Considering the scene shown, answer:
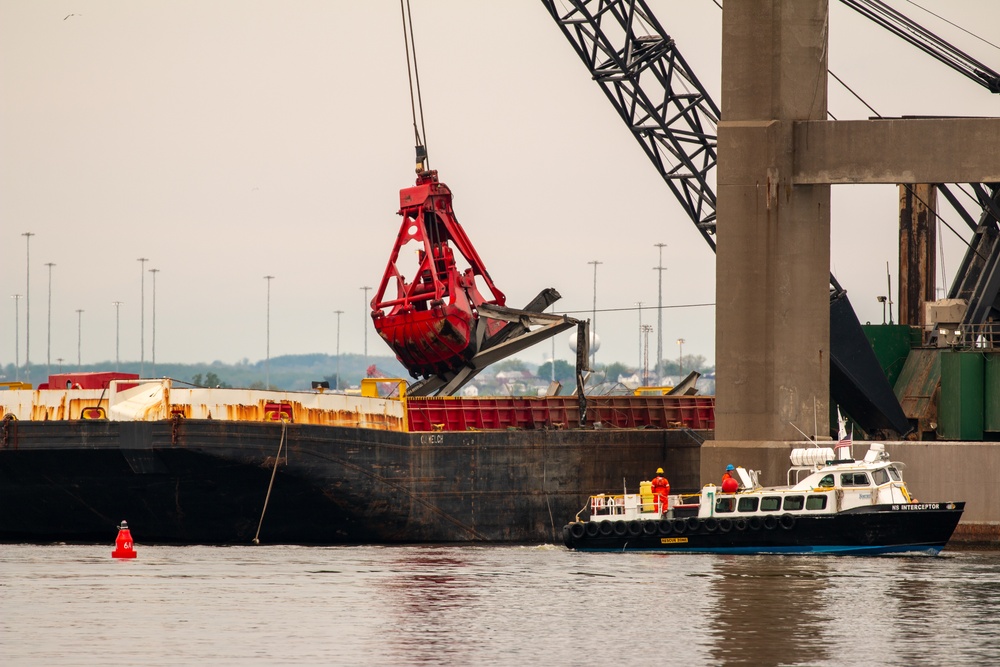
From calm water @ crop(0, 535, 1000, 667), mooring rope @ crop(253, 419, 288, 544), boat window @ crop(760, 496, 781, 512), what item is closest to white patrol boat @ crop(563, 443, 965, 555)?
boat window @ crop(760, 496, 781, 512)

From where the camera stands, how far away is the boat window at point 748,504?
44719mm

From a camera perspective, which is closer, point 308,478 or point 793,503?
point 793,503

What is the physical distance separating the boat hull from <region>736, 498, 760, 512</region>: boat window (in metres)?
0.47

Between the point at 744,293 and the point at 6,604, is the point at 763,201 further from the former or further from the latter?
the point at 6,604

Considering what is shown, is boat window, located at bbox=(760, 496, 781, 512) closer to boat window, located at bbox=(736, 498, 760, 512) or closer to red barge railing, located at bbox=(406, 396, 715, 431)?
boat window, located at bbox=(736, 498, 760, 512)

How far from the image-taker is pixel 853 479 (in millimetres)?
44188

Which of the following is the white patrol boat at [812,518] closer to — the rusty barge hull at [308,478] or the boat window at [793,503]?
the boat window at [793,503]

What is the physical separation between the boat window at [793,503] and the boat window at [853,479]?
1234 millimetres

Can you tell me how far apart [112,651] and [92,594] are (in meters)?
7.82

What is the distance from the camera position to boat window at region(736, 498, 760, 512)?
44.7 meters

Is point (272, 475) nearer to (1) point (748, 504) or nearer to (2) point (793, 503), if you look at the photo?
(1) point (748, 504)

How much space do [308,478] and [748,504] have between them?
523 inches

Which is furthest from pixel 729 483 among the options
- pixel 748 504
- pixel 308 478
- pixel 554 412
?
pixel 308 478

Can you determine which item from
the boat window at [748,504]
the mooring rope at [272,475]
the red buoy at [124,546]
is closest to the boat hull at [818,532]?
the boat window at [748,504]
